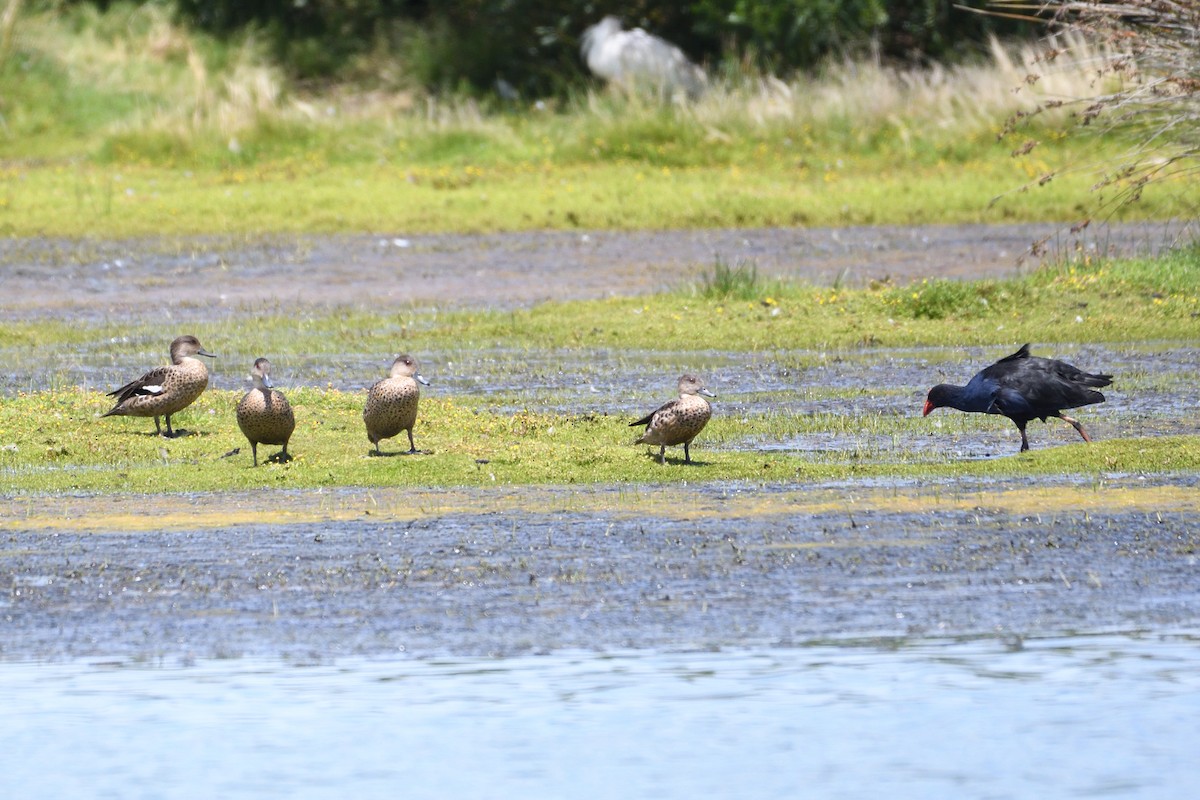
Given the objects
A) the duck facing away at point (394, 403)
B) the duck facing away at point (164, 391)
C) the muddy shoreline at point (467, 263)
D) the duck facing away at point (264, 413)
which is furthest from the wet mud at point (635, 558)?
the muddy shoreline at point (467, 263)

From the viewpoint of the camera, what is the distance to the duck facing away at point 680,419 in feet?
36.3

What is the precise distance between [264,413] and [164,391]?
1.61 m

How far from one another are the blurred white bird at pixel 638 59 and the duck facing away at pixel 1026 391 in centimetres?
1742

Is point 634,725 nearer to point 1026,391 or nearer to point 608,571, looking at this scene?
point 608,571

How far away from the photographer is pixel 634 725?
681 cm

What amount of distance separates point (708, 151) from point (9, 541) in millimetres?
17951

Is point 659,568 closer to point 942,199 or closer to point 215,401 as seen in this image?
point 215,401

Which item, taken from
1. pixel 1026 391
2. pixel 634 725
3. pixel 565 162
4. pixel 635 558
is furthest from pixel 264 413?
pixel 565 162

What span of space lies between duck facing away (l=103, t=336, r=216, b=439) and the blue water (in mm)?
4970

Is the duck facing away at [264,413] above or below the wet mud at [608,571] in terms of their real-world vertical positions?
above

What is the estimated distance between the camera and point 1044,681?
23.9 feet

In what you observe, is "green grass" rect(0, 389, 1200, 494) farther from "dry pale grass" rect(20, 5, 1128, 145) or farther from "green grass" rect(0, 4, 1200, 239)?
"dry pale grass" rect(20, 5, 1128, 145)

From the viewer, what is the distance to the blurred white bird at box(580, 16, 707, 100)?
2980 centimetres

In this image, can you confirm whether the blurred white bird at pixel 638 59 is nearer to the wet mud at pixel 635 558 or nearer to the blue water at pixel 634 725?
the wet mud at pixel 635 558
